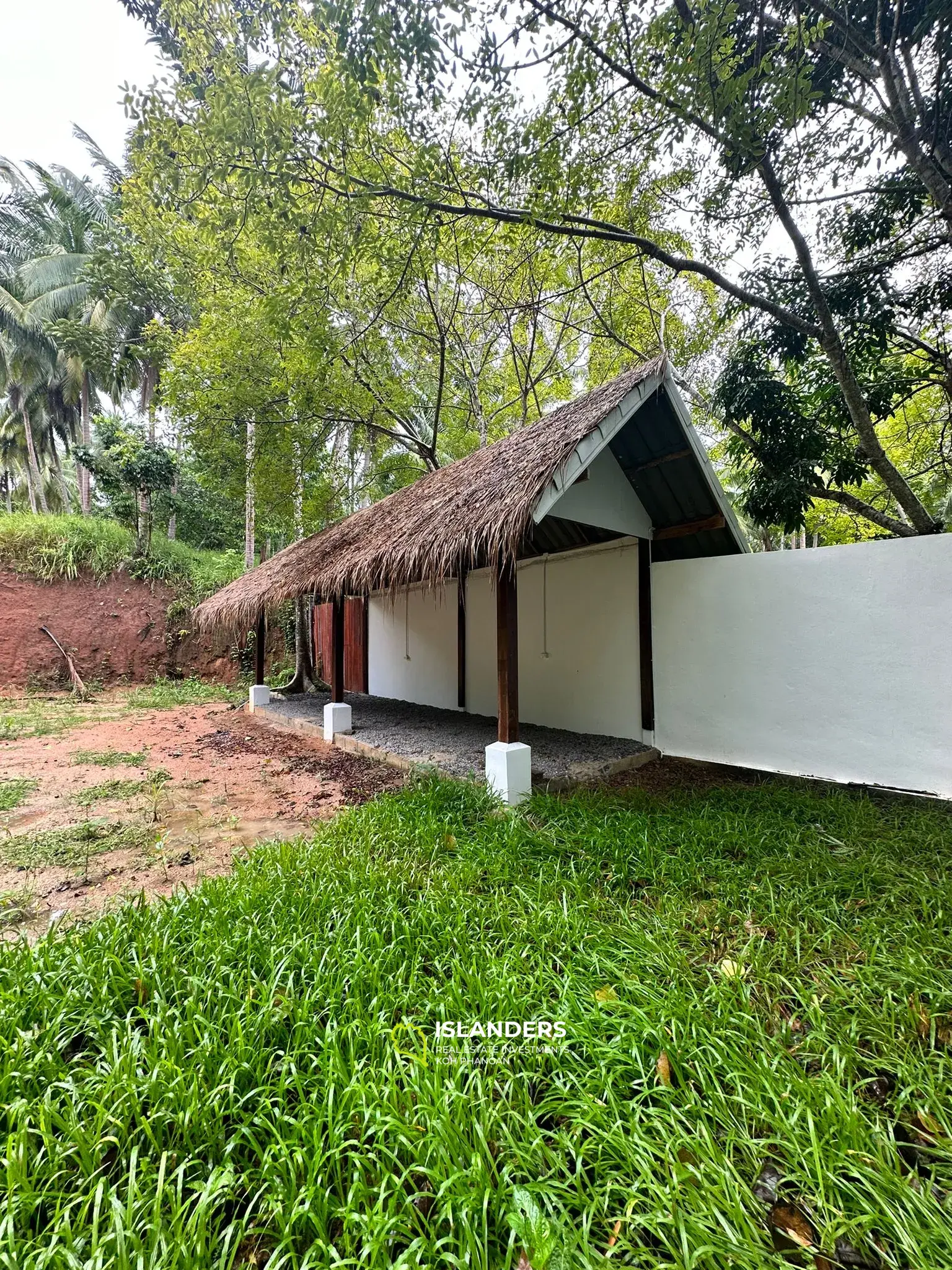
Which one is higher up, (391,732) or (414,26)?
(414,26)

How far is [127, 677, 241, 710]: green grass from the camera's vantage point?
966cm

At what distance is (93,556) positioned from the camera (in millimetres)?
12242

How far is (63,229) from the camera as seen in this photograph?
16328mm

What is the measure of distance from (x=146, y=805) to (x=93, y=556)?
1077cm

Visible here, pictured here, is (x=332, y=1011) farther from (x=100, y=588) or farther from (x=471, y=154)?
(x=100, y=588)

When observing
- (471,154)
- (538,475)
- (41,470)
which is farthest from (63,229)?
(538,475)

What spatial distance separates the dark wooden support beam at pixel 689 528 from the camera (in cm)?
518

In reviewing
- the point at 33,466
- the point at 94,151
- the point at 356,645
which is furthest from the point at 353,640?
the point at 94,151

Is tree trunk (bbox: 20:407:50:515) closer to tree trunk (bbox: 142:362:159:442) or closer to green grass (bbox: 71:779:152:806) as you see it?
tree trunk (bbox: 142:362:159:442)

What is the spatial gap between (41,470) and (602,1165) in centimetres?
2855

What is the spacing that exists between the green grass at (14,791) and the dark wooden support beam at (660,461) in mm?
6677

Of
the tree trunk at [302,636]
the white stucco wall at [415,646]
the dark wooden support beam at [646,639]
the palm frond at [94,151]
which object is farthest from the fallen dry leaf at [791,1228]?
the palm frond at [94,151]

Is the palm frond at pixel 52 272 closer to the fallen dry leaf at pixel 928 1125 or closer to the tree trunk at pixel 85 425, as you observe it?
the tree trunk at pixel 85 425

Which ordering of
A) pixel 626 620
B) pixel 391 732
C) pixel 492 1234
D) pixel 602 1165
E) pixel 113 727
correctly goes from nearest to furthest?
pixel 492 1234
pixel 602 1165
pixel 626 620
pixel 391 732
pixel 113 727
